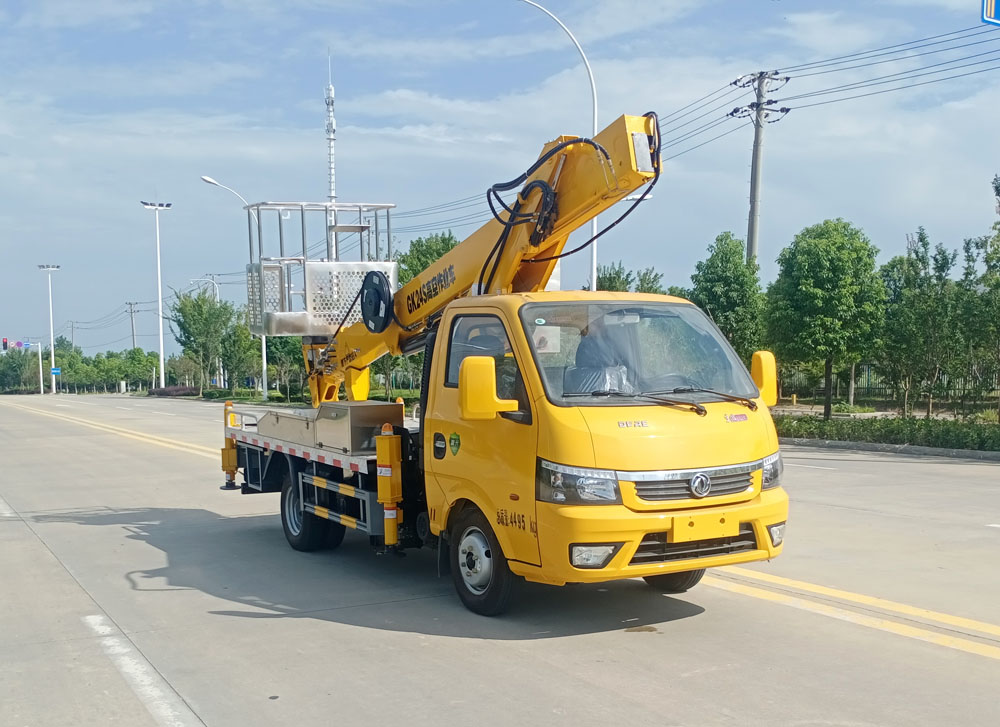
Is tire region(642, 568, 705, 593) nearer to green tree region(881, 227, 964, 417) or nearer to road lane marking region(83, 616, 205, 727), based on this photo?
road lane marking region(83, 616, 205, 727)

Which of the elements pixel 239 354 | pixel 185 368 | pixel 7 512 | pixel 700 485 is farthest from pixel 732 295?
pixel 185 368

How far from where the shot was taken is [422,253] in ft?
121

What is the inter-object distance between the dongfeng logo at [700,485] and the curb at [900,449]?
14.9m

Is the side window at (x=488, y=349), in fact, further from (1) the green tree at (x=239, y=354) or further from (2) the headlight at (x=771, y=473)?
(1) the green tree at (x=239, y=354)

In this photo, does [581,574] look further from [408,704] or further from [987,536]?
[987,536]

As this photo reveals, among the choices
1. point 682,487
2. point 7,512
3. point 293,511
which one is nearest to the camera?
point 682,487

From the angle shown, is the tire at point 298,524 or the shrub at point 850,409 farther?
the shrub at point 850,409

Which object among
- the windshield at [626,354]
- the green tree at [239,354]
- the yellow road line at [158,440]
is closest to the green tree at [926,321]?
the yellow road line at [158,440]

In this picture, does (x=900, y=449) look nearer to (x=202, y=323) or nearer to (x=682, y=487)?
(x=682, y=487)

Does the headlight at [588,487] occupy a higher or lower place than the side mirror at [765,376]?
lower

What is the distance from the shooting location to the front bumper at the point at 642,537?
575cm

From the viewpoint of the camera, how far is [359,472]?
785cm

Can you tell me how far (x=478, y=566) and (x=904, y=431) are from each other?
17.1 m

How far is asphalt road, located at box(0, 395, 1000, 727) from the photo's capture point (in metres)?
4.96
